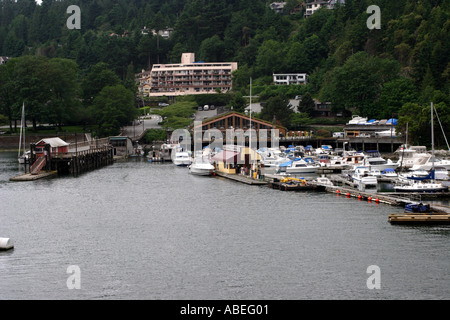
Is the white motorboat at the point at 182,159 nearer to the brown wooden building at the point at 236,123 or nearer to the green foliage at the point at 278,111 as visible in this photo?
the brown wooden building at the point at 236,123

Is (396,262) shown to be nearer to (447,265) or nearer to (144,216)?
(447,265)

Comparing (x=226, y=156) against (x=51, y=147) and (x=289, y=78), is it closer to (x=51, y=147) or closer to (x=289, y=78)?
(x=51, y=147)

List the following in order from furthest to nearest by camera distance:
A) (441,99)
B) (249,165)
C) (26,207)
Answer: (441,99), (249,165), (26,207)

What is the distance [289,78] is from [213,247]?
268ft

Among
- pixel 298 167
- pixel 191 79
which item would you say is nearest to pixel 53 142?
pixel 298 167

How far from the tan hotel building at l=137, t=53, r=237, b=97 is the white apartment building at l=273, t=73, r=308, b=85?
13.5 m

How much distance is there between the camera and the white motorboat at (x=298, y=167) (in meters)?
57.8

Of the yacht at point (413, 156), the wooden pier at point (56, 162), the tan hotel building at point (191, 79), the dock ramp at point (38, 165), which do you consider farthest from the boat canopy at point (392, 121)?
the tan hotel building at point (191, 79)

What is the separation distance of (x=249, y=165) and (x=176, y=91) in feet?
224

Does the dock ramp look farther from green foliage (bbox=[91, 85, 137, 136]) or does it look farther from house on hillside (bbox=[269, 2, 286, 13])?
house on hillside (bbox=[269, 2, 286, 13])

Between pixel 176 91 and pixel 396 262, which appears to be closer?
pixel 396 262

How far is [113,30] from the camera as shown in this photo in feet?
534

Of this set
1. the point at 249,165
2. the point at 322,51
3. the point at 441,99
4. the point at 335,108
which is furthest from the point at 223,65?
the point at 249,165

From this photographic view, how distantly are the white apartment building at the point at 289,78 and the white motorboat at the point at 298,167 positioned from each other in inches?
2126
